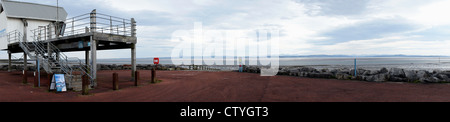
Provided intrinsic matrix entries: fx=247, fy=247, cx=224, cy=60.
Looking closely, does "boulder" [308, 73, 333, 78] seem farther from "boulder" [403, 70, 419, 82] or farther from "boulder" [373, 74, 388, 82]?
"boulder" [403, 70, 419, 82]

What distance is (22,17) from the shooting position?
23.4m

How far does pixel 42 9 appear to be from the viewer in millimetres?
25078

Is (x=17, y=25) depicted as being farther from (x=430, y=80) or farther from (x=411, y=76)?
(x=430, y=80)

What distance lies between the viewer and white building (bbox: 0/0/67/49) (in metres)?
23.1

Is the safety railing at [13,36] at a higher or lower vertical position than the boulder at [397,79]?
higher

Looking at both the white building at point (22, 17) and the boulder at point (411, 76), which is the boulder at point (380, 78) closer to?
the boulder at point (411, 76)

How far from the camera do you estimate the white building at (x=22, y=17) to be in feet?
75.8

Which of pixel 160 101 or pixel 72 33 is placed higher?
pixel 72 33

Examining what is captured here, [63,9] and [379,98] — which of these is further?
[63,9]

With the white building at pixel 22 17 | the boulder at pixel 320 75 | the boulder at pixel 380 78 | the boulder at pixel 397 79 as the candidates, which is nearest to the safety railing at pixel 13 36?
the white building at pixel 22 17

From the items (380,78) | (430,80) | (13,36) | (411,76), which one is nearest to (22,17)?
(13,36)

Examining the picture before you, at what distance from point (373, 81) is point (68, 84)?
16504mm
